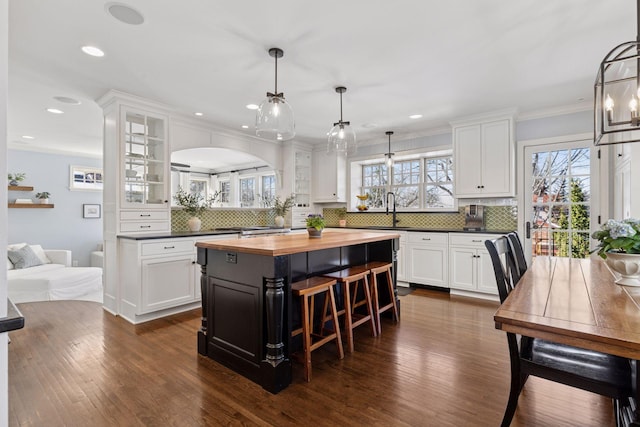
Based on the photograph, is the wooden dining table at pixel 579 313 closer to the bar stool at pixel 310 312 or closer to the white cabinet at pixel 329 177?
the bar stool at pixel 310 312

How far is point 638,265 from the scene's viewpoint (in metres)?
1.60

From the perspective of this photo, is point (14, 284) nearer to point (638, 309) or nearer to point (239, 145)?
point (239, 145)

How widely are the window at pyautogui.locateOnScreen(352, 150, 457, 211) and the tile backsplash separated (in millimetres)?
151

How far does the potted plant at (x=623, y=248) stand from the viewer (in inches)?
61.7

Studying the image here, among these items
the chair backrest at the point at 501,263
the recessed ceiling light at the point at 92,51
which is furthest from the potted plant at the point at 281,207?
the chair backrest at the point at 501,263

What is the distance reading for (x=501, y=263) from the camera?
5.66 feet

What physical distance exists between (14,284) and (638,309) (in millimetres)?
6217

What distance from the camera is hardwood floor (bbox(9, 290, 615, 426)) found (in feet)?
6.10

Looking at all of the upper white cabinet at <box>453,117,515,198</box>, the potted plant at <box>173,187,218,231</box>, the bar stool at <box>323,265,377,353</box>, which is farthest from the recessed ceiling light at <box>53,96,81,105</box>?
the upper white cabinet at <box>453,117,515,198</box>

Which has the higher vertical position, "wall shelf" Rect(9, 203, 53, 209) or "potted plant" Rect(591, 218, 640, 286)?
"wall shelf" Rect(9, 203, 53, 209)

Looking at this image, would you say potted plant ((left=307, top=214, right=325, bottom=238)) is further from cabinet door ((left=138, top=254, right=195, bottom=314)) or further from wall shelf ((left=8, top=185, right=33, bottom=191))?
wall shelf ((left=8, top=185, right=33, bottom=191))

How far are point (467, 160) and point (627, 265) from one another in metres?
3.11

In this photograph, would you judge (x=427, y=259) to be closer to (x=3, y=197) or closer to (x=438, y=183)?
(x=438, y=183)

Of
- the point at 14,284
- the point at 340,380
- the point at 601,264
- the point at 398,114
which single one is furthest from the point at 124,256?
the point at 601,264
